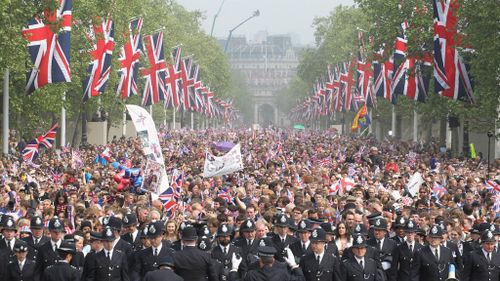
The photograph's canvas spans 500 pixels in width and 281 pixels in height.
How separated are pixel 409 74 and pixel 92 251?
125 feet

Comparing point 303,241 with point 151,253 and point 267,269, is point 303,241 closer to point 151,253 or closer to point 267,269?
point 151,253

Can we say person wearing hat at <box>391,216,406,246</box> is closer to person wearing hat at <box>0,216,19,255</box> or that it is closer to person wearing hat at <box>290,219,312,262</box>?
person wearing hat at <box>290,219,312,262</box>

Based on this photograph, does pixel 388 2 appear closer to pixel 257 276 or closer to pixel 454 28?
pixel 454 28

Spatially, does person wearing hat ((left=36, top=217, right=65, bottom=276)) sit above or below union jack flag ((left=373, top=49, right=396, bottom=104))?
below

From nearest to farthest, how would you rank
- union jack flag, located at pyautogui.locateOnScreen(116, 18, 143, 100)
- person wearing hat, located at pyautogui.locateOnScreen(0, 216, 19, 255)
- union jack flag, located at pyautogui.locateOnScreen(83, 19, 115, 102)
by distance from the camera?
person wearing hat, located at pyautogui.locateOnScreen(0, 216, 19, 255)
union jack flag, located at pyautogui.locateOnScreen(83, 19, 115, 102)
union jack flag, located at pyautogui.locateOnScreen(116, 18, 143, 100)

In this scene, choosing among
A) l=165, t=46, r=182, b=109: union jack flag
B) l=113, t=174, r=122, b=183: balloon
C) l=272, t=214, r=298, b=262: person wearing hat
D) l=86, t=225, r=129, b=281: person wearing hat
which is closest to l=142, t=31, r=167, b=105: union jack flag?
l=165, t=46, r=182, b=109: union jack flag

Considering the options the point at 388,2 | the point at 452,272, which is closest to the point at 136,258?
the point at 452,272

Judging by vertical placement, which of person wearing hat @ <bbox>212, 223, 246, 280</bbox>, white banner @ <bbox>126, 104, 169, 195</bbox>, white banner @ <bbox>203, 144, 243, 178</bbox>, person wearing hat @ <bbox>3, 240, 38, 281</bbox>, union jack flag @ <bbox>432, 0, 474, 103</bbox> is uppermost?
union jack flag @ <bbox>432, 0, 474, 103</bbox>

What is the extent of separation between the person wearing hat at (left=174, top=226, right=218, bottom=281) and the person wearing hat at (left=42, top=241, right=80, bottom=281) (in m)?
1.17

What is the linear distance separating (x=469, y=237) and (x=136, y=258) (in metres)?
4.94

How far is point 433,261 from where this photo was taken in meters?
16.4

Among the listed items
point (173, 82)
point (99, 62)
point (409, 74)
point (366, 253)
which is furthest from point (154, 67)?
point (366, 253)

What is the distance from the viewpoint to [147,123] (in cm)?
2564

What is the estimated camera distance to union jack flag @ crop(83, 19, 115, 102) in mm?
49156
